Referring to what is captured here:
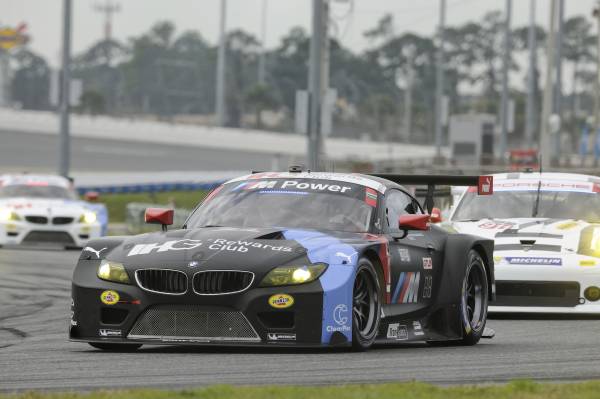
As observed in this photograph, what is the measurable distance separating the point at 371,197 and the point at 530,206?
4.80m

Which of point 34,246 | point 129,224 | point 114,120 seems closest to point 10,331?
point 34,246

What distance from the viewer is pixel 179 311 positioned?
9273 millimetres

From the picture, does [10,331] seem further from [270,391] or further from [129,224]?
[129,224]

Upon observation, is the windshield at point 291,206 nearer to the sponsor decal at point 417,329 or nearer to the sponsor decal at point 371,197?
the sponsor decal at point 371,197

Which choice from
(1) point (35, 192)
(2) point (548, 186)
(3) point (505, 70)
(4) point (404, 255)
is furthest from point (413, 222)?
(3) point (505, 70)

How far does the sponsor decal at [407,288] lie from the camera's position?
10391mm

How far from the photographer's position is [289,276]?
30.3 ft

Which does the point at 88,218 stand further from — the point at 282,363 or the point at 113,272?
the point at 282,363

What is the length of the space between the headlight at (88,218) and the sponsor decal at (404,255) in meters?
15.3

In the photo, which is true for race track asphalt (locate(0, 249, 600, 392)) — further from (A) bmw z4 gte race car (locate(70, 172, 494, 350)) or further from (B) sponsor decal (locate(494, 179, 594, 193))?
(B) sponsor decal (locate(494, 179, 594, 193))

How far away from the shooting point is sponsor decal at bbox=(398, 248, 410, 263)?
10.5 m

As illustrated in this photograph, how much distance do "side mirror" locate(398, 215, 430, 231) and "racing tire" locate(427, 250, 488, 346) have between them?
90cm

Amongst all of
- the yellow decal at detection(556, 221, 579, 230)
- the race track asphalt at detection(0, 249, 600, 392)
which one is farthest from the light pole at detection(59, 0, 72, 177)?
the race track asphalt at detection(0, 249, 600, 392)

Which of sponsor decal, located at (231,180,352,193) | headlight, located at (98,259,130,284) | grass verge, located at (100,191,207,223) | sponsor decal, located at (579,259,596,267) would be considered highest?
sponsor decal, located at (231,180,352,193)
